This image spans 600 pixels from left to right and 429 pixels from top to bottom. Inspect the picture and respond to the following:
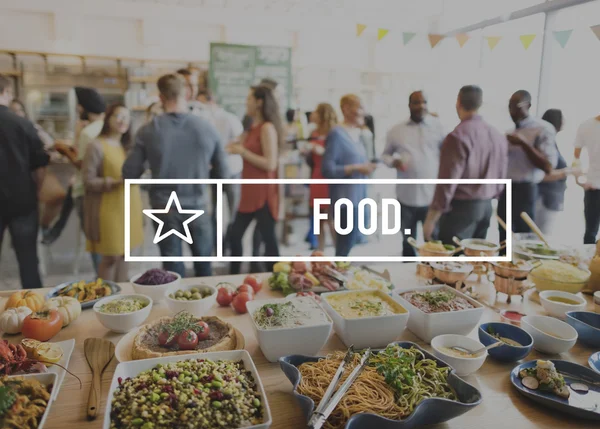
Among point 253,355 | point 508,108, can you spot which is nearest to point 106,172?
point 253,355

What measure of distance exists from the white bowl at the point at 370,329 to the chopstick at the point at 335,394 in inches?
4.9

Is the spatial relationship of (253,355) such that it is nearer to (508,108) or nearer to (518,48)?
(508,108)

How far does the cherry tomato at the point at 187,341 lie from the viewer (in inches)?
42.1

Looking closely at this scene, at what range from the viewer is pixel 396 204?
10.1ft

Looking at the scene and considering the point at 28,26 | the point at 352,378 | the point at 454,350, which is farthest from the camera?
the point at 28,26

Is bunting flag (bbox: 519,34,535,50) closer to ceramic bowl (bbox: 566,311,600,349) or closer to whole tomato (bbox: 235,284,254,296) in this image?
ceramic bowl (bbox: 566,311,600,349)

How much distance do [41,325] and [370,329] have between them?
897mm

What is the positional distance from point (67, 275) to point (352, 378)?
2979 mm

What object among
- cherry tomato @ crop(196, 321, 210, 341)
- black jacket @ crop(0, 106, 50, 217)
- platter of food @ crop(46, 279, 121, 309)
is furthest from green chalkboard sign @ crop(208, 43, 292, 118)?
cherry tomato @ crop(196, 321, 210, 341)

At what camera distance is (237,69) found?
10.5ft

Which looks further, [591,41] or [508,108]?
[508,108]

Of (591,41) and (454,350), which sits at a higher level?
(591,41)

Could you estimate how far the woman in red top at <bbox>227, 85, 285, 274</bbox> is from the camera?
9.09 feet

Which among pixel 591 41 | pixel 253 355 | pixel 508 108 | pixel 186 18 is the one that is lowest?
pixel 253 355
